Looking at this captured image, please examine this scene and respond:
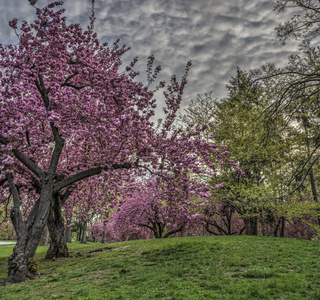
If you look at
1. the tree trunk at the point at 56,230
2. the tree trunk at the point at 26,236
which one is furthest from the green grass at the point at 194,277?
the tree trunk at the point at 56,230

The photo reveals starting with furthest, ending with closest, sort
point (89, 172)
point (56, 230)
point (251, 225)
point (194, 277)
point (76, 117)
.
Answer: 1. point (251, 225)
2. point (56, 230)
3. point (89, 172)
4. point (76, 117)
5. point (194, 277)

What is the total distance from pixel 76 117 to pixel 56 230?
352 inches

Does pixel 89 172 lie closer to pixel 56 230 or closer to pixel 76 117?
pixel 76 117

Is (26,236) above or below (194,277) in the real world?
above

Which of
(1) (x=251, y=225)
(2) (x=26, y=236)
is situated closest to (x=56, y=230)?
(2) (x=26, y=236)

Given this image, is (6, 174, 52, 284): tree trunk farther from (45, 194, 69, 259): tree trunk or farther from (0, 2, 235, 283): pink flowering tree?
(45, 194, 69, 259): tree trunk

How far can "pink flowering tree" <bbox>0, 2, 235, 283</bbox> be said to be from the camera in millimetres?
9586

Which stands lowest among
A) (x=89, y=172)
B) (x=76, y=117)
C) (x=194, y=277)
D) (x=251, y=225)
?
(x=194, y=277)

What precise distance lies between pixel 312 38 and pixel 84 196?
1618 centimetres

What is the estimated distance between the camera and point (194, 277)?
7.94 meters

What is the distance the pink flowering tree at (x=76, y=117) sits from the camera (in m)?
9.59

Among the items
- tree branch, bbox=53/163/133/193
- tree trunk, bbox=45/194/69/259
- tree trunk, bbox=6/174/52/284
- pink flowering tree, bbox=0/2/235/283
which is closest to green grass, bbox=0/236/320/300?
tree trunk, bbox=6/174/52/284

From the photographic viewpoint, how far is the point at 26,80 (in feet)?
34.3

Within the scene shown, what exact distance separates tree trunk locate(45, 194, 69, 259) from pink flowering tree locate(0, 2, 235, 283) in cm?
385
